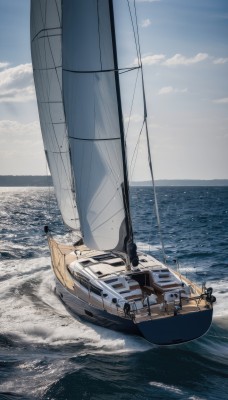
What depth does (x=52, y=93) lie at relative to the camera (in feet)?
70.0

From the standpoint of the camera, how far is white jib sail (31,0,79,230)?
66.1 feet

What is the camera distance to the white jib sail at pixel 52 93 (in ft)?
66.1

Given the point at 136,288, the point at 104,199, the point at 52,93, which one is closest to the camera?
the point at 136,288

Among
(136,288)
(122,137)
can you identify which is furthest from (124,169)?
(136,288)

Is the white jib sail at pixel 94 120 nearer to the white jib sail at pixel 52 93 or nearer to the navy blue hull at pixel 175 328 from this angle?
the navy blue hull at pixel 175 328

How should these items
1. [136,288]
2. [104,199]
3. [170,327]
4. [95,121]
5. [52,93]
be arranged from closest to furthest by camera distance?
[170,327], [136,288], [95,121], [104,199], [52,93]

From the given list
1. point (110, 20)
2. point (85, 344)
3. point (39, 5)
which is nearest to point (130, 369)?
point (85, 344)

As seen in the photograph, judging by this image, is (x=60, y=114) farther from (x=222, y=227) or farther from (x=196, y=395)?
(x=222, y=227)

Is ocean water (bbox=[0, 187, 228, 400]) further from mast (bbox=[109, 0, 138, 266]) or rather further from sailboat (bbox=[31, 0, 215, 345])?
mast (bbox=[109, 0, 138, 266])

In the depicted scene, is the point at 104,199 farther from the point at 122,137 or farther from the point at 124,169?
the point at 122,137

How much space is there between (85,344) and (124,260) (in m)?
3.71

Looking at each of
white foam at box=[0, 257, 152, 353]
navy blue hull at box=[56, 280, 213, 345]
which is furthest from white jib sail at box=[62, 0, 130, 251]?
navy blue hull at box=[56, 280, 213, 345]

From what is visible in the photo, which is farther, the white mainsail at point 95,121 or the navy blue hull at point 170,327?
the white mainsail at point 95,121

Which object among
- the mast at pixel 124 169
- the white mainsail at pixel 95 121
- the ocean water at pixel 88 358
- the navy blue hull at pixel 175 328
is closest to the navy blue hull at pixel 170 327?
the navy blue hull at pixel 175 328
